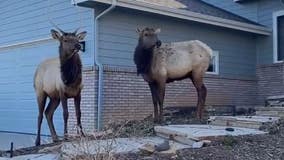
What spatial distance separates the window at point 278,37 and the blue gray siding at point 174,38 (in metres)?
0.95

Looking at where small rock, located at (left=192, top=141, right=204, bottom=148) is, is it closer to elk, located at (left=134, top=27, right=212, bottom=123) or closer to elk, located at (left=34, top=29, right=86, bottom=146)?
elk, located at (left=34, top=29, right=86, bottom=146)

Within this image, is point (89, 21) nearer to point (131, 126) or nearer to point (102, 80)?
point (102, 80)

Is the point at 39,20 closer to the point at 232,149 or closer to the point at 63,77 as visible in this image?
the point at 63,77

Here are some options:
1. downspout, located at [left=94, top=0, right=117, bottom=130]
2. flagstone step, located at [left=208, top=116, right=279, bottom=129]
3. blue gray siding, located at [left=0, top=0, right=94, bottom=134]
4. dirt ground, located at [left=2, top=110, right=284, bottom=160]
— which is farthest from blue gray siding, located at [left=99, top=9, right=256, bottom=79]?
dirt ground, located at [left=2, top=110, right=284, bottom=160]

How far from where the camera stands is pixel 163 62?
403 inches

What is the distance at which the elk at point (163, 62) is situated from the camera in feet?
31.8

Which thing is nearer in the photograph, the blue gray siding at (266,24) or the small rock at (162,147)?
the small rock at (162,147)

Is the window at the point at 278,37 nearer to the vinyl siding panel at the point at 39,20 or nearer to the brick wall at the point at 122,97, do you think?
the brick wall at the point at 122,97

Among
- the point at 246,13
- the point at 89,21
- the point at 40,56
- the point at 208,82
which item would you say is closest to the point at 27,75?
the point at 40,56

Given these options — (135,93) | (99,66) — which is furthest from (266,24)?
(99,66)

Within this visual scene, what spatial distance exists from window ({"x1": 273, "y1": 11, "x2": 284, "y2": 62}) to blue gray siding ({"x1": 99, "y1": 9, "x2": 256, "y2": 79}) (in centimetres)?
95

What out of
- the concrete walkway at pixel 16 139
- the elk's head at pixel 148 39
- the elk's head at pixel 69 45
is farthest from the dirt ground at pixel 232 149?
the concrete walkway at pixel 16 139

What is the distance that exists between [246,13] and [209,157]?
40.8ft

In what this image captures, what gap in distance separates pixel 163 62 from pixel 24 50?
22.3 feet
